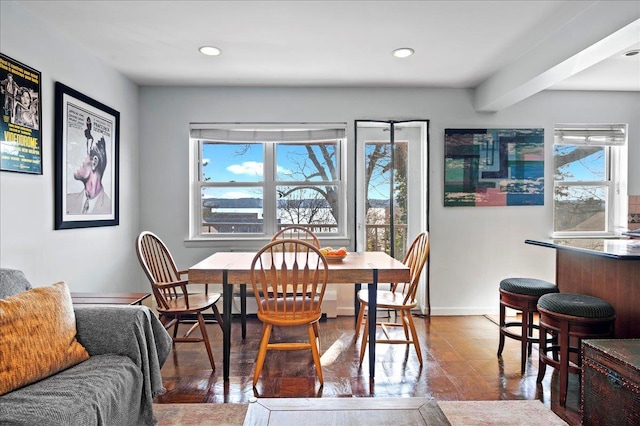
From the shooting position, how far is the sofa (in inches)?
54.8

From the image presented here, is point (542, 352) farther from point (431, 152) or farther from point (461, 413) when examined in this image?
point (431, 152)

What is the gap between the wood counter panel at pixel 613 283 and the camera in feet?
7.25

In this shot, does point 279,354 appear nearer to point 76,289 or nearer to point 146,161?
point 76,289

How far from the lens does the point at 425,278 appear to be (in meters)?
4.14

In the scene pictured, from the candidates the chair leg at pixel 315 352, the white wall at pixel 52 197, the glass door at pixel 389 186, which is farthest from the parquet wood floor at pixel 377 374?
the glass door at pixel 389 186

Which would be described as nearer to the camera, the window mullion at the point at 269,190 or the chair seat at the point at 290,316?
the chair seat at the point at 290,316

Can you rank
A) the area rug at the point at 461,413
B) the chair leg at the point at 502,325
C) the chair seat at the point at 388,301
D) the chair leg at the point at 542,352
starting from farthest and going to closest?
the chair leg at the point at 502,325 < the chair seat at the point at 388,301 < the chair leg at the point at 542,352 < the area rug at the point at 461,413

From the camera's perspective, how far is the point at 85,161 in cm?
307

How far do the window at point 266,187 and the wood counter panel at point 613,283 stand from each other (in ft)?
7.05

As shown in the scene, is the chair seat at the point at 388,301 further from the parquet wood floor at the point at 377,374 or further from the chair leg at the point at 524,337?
the chair leg at the point at 524,337

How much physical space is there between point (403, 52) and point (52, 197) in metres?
2.84

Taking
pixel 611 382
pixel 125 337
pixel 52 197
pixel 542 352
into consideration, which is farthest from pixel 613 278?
pixel 52 197

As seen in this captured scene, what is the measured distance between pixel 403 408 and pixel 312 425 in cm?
34

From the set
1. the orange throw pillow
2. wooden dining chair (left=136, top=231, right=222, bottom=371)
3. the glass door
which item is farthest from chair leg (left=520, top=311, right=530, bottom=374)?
the orange throw pillow
